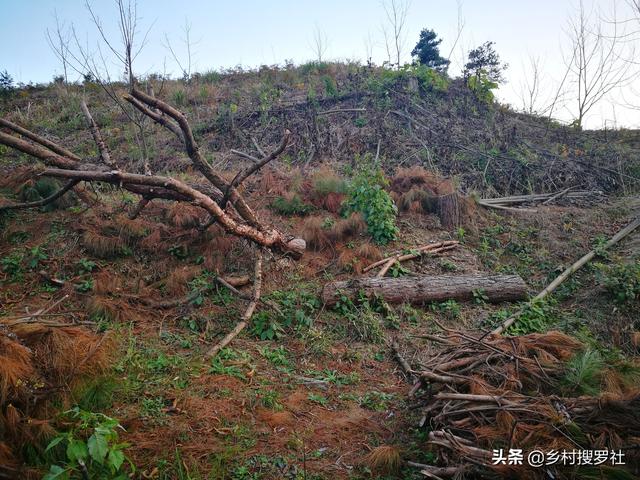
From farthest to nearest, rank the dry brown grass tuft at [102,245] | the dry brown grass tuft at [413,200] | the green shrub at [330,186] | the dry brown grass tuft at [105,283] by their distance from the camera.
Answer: the dry brown grass tuft at [413,200] → the green shrub at [330,186] → the dry brown grass tuft at [102,245] → the dry brown grass tuft at [105,283]

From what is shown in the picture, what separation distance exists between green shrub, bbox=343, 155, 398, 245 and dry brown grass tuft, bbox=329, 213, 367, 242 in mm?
101

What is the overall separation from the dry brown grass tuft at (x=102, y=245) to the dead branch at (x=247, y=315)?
1.83 meters

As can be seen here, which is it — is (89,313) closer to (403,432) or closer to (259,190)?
(403,432)

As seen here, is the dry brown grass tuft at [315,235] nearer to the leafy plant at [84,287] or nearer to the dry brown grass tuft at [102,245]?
the dry brown grass tuft at [102,245]

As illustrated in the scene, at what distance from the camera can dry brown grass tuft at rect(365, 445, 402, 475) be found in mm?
2912

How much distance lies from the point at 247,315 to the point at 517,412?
3009 millimetres

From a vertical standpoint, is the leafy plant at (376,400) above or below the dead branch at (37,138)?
below

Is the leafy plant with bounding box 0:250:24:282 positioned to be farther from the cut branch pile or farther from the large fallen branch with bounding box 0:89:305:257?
the cut branch pile

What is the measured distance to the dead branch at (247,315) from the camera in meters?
4.31

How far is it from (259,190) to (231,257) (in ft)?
7.75

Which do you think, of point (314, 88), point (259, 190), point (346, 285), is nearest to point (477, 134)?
point (314, 88)

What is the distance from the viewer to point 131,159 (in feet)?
32.2

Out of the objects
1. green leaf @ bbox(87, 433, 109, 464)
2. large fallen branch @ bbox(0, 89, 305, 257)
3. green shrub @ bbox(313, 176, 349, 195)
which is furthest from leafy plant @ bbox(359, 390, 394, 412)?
green shrub @ bbox(313, 176, 349, 195)

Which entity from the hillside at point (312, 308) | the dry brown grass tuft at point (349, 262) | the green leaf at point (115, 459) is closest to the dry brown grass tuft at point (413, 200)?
the hillside at point (312, 308)
